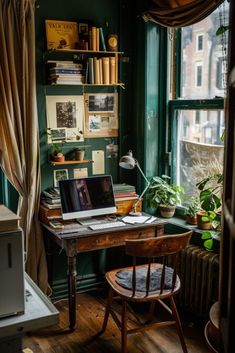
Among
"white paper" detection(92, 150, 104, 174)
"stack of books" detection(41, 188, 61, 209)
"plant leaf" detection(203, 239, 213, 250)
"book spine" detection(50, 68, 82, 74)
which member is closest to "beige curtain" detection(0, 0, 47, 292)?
"stack of books" detection(41, 188, 61, 209)

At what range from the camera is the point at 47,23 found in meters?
3.52

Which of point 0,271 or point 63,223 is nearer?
point 0,271

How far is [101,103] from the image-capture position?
12.7ft

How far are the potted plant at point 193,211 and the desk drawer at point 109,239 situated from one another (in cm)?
32

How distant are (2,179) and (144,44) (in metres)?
1.65

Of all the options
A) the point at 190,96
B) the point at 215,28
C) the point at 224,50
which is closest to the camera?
the point at 224,50

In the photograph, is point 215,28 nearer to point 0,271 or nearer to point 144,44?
point 144,44

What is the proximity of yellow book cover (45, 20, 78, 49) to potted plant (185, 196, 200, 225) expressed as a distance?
5.22 feet

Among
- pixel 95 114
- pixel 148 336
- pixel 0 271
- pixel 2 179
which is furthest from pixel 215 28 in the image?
pixel 0 271

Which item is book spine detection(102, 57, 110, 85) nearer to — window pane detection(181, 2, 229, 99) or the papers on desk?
window pane detection(181, 2, 229, 99)

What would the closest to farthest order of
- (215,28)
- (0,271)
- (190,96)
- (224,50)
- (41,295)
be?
(0,271) < (41,295) < (224,50) < (215,28) < (190,96)

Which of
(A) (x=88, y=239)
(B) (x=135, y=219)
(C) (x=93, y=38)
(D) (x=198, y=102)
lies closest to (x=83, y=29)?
(C) (x=93, y=38)

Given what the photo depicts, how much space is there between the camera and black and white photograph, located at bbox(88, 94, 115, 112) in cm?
383

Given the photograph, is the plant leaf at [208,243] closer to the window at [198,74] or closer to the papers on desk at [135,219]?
the papers on desk at [135,219]
